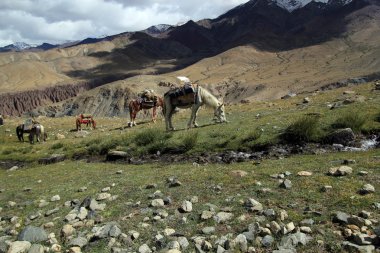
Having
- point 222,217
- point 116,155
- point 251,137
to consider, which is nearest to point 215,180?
point 222,217

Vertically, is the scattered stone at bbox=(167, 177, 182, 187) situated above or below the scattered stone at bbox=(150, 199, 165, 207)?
above

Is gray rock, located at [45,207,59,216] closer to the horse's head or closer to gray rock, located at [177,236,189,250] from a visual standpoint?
gray rock, located at [177,236,189,250]

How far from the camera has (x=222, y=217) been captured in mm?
9367

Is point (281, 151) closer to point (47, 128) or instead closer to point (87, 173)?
point (87, 173)

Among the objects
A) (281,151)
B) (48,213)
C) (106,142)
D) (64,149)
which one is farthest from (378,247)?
(64,149)

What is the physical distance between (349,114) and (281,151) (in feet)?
12.9

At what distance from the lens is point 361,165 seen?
12.0 m

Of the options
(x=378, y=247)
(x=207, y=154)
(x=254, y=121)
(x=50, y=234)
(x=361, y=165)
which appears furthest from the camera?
(x=254, y=121)

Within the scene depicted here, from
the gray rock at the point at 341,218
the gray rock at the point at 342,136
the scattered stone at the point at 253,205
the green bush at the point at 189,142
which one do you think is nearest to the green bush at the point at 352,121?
the gray rock at the point at 342,136

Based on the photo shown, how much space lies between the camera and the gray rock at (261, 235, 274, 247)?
8.07 meters

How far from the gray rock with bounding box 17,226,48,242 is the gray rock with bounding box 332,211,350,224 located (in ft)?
20.1

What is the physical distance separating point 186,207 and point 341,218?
347 cm

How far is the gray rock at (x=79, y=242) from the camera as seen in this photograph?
8898 millimetres

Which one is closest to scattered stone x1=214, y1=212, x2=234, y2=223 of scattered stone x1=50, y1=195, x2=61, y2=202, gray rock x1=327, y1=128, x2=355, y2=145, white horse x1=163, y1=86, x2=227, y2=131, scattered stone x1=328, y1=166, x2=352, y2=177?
scattered stone x1=328, y1=166, x2=352, y2=177
